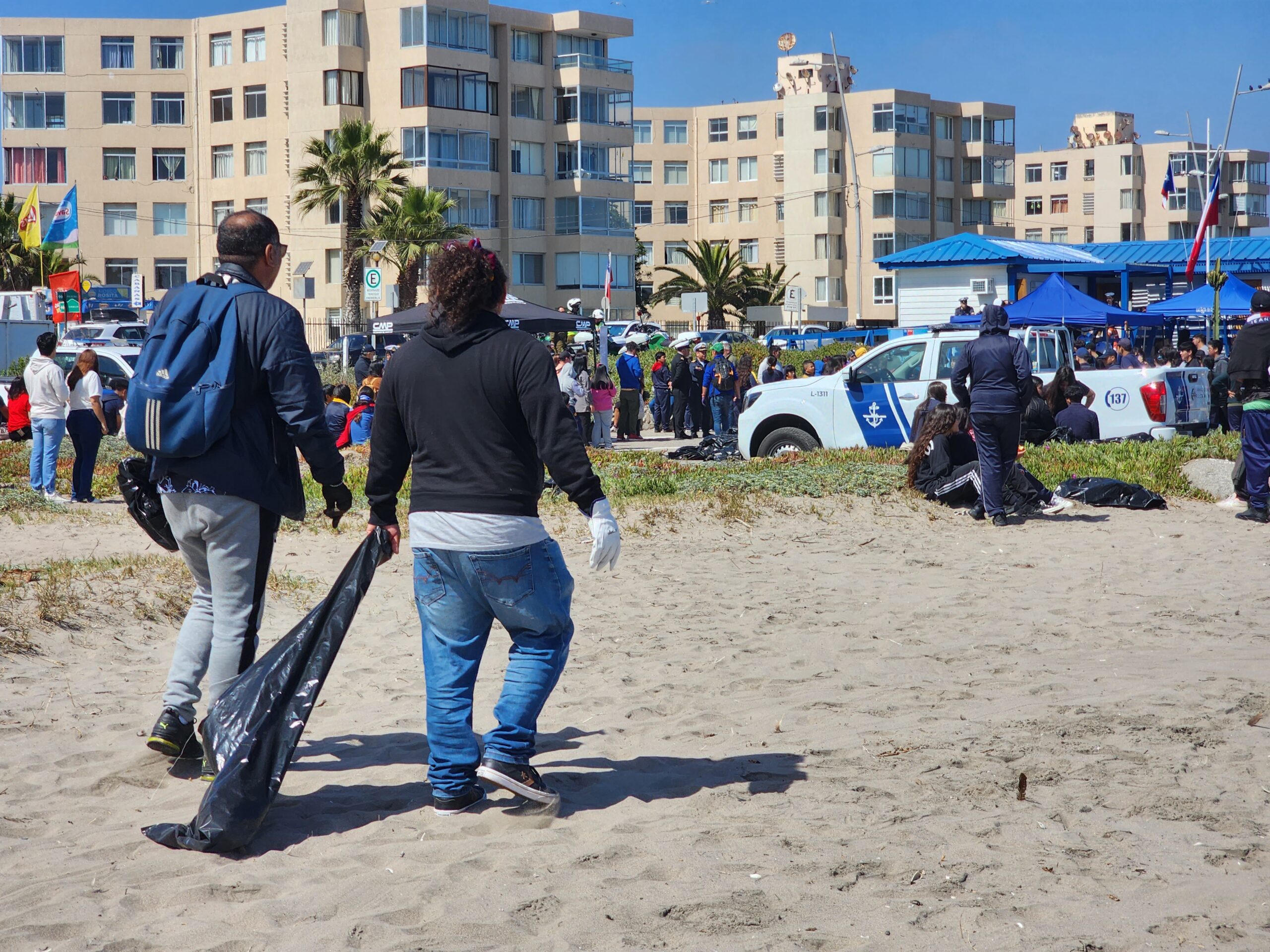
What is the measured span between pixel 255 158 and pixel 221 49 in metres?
5.45

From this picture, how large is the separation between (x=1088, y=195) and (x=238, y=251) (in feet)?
349

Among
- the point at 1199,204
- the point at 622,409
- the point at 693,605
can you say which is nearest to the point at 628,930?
the point at 693,605

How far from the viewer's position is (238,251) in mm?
4457

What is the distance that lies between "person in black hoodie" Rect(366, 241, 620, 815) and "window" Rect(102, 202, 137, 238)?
62286mm

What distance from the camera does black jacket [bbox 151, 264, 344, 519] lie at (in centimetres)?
428

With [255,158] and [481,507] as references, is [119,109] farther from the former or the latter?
[481,507]

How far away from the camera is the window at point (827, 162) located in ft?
245

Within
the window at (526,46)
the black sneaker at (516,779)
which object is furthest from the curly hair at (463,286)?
the window at (526,46)

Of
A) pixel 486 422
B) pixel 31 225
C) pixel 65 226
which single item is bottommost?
pixel 486 422

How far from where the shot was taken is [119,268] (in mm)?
61094

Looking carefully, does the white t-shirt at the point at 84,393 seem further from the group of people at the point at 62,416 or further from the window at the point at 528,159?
the window at the point at 528,159

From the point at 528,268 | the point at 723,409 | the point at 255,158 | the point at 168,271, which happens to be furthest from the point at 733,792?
the point at 168,271

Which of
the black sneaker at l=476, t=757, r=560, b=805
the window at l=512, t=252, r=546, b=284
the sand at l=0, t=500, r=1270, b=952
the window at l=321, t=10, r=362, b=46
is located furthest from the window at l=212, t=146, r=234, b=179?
the black sneaker at l=476, t=757, r=560, b=805

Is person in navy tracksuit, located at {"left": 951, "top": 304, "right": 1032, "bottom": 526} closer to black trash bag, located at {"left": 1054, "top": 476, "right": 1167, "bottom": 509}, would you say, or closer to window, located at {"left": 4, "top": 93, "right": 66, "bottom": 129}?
black trash bag, located at {"left": 1054, "top": 476, "right": 1167, "bottom": 509}
